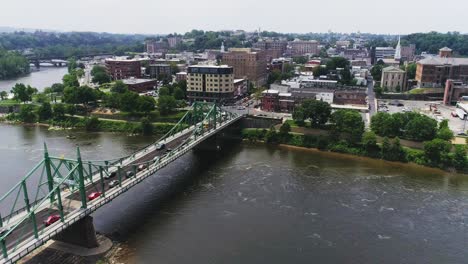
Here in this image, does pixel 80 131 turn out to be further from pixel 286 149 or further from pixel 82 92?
pixel 286 149

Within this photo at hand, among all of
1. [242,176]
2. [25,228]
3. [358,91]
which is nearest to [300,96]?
[358,91]

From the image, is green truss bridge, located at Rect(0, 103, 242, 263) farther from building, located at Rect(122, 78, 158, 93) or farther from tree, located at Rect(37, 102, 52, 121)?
building, located at Rect(122, 78, 158, 93)

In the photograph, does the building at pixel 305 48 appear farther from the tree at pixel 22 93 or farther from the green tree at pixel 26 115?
the green tree at pixel 26 115

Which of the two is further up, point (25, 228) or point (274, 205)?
point (25, 228)

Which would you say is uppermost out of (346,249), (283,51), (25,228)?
(283,51)

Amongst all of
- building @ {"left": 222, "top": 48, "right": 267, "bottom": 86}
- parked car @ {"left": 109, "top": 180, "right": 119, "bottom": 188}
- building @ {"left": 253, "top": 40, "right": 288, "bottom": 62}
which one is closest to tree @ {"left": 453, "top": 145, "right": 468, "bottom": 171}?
parked car @ {"left": 109, "top": 180, "right": 119, "bottom": 188}

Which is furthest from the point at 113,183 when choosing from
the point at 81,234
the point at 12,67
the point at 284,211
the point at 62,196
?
the point at 12,67

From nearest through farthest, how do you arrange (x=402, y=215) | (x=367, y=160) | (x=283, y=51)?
(x=402, y=215), (x=367, y=160), (x=283, y=51)

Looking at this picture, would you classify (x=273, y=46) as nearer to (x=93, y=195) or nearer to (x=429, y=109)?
(x=429, y=109)
